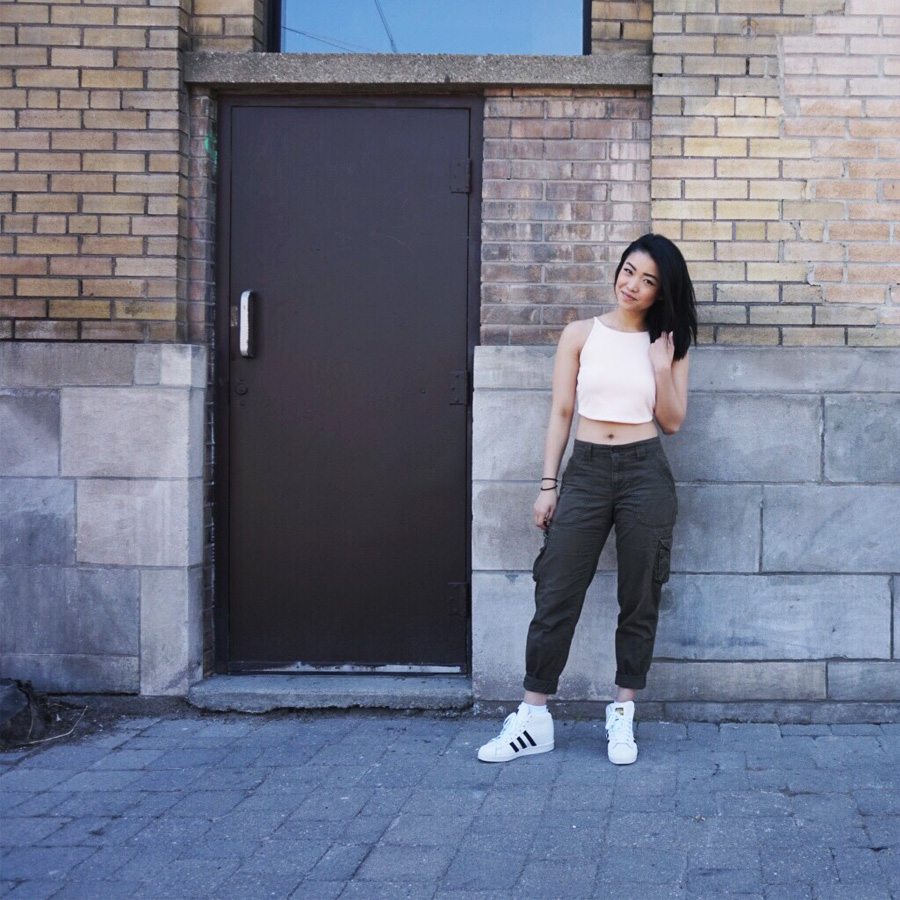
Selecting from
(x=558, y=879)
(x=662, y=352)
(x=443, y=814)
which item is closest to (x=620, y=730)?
(x=443, y=814)

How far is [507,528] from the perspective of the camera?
15.1ft

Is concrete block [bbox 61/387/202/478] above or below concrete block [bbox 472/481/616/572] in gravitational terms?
above

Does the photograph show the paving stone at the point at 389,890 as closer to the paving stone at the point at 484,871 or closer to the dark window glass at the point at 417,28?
the paving stone at the point at 484,871

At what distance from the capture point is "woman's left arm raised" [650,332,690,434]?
13.3 ft

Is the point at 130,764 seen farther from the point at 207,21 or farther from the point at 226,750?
the point at 207,21

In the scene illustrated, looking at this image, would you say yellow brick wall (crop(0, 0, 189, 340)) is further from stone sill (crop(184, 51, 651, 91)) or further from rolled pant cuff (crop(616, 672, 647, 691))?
rolled pant cuff (crop(616, 672, 647, 691))

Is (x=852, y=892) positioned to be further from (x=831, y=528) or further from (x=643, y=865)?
(x=831, y=528)

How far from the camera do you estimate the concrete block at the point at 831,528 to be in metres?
4.53

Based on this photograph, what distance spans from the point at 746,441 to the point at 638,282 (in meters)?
0.97

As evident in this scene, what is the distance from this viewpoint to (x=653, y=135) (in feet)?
15.0

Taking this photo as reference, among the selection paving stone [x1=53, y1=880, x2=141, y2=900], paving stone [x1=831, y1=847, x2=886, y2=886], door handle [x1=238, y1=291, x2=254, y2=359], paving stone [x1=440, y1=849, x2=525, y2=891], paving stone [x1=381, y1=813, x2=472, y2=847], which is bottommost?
paving stone [x1=53, y1=880, x2=141, y2=900]

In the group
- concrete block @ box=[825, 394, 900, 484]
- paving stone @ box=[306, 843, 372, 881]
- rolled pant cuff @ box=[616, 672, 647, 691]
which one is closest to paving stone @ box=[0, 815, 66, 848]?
paving stone @ box=[306, 843, 372, 881]

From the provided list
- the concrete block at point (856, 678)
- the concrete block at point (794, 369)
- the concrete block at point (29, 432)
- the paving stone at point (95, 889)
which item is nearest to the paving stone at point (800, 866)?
the concrete block at point (856, 678)

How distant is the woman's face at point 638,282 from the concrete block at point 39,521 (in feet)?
8.32
